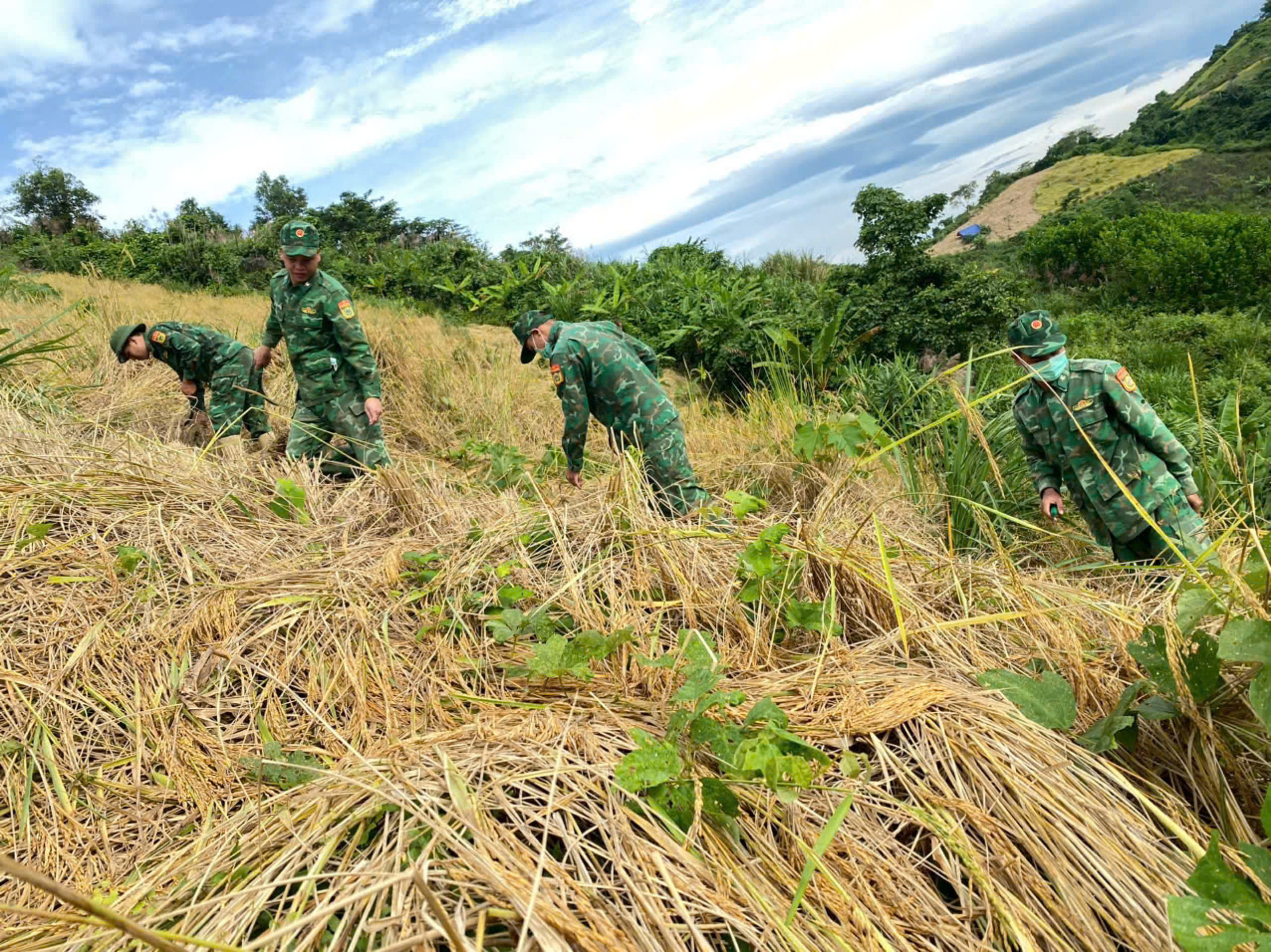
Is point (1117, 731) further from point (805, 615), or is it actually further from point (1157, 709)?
point (805, 615)

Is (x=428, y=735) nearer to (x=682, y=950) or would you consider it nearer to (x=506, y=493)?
(x=682, y=950)

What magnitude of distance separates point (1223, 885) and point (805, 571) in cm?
108

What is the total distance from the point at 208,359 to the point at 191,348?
15 cm

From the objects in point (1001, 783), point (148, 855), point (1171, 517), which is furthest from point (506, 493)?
Result: point (1171, 517)

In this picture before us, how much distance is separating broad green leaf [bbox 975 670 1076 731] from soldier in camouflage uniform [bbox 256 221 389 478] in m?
3.84

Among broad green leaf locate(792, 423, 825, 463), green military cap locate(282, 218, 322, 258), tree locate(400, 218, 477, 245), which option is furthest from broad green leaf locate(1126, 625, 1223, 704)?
tree locate(400, 218, 477, 245)

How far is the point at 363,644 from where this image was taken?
2025mm

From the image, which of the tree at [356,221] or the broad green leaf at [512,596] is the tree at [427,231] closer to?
the tree at [356,221]

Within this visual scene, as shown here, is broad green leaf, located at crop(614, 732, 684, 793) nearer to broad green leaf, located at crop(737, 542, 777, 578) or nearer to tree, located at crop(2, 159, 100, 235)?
broad green leaf, located at crop(737, 542, 777, 578)

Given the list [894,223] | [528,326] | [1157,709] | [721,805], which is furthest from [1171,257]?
[721,805]

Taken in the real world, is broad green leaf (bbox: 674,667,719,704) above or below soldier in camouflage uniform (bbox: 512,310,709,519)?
below

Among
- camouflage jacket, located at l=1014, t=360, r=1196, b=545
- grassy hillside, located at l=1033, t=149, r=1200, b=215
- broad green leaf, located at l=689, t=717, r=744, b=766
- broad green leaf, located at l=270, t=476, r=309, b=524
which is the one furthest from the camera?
grassy hillside, located at l=1033, t=149, r=1200, b=215

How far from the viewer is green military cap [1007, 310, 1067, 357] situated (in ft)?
10.5

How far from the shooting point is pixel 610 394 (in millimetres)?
3898
